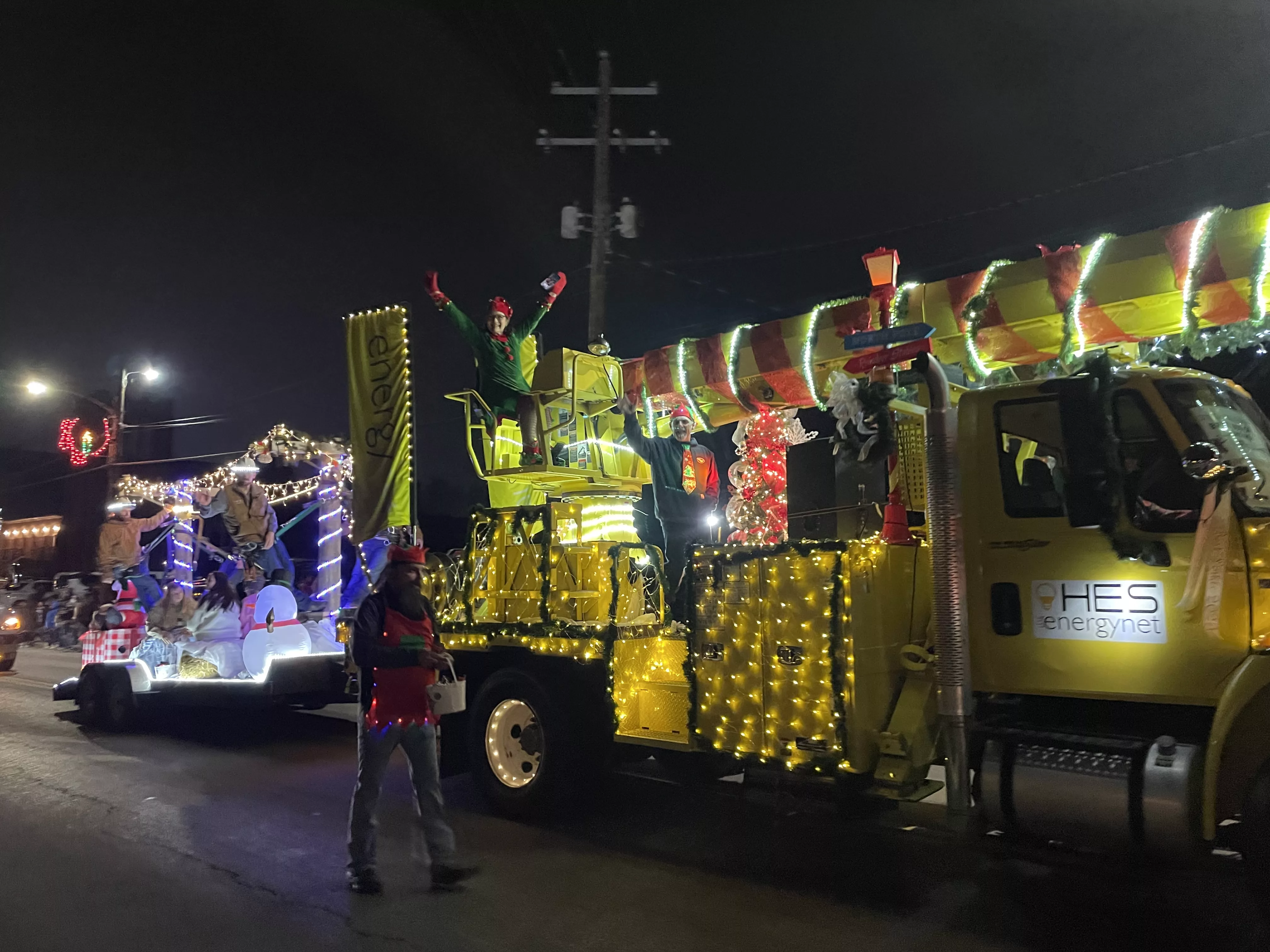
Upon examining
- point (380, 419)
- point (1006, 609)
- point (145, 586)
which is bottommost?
point (1006, 609)

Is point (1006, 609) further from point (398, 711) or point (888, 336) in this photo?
point (398, 711)

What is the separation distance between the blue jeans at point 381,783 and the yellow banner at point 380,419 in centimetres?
282

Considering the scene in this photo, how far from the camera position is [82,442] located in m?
24.5

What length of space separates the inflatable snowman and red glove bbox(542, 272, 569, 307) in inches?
200

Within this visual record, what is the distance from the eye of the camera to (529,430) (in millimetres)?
7188

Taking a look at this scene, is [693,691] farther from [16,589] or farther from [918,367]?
[16,589]

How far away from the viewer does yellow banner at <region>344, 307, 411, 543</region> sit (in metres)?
7.81

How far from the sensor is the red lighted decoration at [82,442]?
24156 millimetres

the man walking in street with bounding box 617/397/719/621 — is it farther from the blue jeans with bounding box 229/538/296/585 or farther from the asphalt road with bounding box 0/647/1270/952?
the blue jeans with bounding box 229/538/296/585

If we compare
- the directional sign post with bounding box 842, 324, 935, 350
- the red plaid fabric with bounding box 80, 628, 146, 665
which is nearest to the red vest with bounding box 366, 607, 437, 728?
the directional sign post with bounding box 842, 324, 935, 350

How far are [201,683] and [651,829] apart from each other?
6.23 metres

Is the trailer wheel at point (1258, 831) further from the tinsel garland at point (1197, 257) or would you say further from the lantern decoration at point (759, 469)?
the lantern decoration at point (759, 469)

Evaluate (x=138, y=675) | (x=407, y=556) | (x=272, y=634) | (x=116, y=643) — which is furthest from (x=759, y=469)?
(x=116, y=643)

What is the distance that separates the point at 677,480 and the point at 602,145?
899cm
